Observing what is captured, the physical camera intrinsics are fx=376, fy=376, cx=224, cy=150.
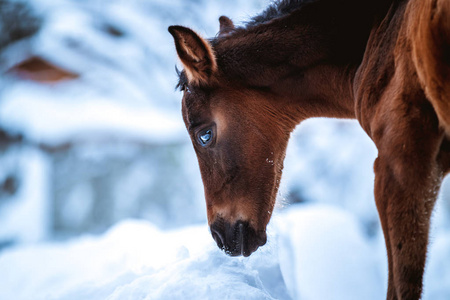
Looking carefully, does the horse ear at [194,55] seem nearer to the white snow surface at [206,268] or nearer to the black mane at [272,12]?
the black mane at [272,12]

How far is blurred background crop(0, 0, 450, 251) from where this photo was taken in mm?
4531

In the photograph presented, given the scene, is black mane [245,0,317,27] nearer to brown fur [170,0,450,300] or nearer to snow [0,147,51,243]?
brown fur [170,0,450,300]

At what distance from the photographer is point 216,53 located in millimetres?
1832

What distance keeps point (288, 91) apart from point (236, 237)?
2.44 feet

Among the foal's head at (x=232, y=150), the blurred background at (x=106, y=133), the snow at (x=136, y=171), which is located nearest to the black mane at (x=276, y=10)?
the foal's head at (x=232, y=150)

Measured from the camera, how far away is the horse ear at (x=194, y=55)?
1.62 m

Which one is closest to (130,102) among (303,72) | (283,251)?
(283,251)

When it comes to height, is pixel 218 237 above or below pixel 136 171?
below

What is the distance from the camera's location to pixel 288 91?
1832mm

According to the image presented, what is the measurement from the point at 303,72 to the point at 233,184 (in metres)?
0.63

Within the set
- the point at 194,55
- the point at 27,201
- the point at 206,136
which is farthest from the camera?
the point at 27,201

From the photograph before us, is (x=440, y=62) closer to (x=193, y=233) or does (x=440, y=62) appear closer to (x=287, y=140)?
(x=287, y=140)

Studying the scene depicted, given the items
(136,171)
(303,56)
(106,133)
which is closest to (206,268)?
(303,56)

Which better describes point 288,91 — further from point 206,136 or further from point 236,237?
point 236,237
